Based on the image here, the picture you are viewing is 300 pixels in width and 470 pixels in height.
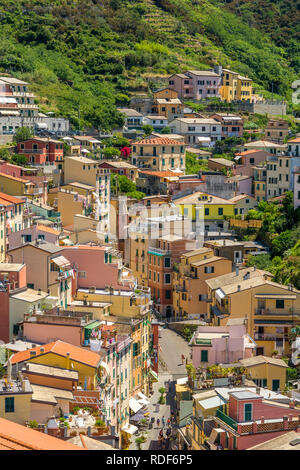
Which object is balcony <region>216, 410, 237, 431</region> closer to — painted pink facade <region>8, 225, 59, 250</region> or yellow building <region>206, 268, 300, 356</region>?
yellow building <region>206, 268, 300, 356</region>

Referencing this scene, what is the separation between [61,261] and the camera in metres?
39.8

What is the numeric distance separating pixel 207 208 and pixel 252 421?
33.8 meters

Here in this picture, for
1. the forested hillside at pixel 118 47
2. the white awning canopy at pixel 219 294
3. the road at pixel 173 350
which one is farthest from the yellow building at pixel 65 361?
the forested hillside at pixel 118 47

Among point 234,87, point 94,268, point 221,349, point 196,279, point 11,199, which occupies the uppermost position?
point 234,87

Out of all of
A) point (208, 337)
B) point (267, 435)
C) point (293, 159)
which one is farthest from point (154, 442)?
point (293, 159)

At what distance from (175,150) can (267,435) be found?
45.1 metres

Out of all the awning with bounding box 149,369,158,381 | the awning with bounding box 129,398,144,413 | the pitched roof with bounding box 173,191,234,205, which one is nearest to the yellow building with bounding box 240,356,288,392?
the awning with bounding box 129,398,144,413

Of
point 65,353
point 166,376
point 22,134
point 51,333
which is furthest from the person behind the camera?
point 22,134

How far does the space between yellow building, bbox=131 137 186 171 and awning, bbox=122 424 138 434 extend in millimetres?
35682

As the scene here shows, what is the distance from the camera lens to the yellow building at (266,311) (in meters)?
40.3

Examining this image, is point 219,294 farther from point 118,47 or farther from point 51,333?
point 118,47

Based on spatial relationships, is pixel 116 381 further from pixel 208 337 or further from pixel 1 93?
pixel 1 93

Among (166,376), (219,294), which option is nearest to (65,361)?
(166,376)

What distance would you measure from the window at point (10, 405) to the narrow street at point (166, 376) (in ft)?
22.1
